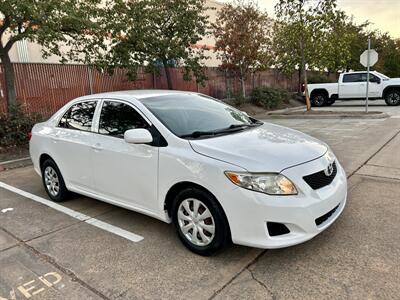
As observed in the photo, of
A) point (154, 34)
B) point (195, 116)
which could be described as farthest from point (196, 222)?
point (154, 34)

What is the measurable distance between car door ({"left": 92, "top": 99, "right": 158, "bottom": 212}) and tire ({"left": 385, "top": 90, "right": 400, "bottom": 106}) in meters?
17.5

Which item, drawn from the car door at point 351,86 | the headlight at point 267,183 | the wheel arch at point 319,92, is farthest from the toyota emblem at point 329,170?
the wheel arch at point 319,92

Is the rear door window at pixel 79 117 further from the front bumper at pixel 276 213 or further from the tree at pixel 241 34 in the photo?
the tree at pixel 241 34

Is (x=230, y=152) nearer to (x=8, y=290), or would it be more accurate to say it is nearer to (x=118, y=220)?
(x=118, y=220)

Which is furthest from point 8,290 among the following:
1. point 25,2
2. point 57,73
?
point 57,73

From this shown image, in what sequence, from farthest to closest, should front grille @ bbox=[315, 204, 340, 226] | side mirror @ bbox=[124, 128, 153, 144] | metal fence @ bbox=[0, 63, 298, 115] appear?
metal fence @ bbox=[0, 63, 298, 115] → side mirror @ bbox=[124, 128, 153, 144] → front grille @ bbox=[315, 204, 340, 226]

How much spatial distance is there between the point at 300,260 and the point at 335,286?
1.47 ft

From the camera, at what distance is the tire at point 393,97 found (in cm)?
1764

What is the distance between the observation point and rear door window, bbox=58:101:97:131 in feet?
14.5

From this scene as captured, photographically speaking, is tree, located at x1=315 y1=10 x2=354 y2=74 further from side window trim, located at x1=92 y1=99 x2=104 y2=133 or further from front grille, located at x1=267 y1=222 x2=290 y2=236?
front grille, located at x1=267 y1=222 x2=290 y2=236

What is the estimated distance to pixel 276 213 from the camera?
288 centimetres

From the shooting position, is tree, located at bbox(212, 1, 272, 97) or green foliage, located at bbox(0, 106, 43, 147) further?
tree, located at bbox(212, 1, 272, 97)

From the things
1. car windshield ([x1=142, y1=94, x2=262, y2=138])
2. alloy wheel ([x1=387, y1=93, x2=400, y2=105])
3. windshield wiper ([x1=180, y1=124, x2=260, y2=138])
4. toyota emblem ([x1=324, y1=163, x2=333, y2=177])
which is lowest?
alloy wheel ([x1=387, y1=93, x2=400, y2=105])

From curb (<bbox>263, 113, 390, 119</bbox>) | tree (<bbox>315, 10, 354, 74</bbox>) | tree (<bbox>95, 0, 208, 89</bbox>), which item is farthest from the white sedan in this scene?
tree (<bbox>315, 10, 354, 74</bbox>)
